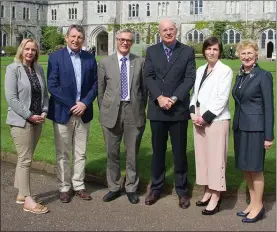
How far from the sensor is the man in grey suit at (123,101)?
15.5ft

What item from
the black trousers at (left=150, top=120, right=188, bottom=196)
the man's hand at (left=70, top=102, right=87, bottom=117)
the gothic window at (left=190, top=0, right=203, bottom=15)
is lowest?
the black trousers at (left=150, top=120, right=188, bottom=196)

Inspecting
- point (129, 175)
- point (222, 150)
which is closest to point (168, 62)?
point (222, 150)

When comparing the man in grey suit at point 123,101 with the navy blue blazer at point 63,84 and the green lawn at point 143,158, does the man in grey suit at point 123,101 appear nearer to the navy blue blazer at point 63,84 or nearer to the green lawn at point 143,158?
the navy blue blazer at point 63,84

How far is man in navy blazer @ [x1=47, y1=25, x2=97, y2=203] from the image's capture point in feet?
15.4

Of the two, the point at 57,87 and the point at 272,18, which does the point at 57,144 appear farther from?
the point at 272,18

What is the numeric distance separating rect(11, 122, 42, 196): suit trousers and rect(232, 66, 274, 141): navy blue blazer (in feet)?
7.31

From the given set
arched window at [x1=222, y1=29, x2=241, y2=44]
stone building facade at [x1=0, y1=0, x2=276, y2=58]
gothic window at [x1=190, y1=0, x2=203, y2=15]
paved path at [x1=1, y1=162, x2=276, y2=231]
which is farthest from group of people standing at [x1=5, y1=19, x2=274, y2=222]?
gothic window at [x1=190, y1=0, x2=203, y2=15]

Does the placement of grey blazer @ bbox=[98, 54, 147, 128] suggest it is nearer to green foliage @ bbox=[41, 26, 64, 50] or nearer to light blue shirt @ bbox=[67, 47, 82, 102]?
light blue shirt @ bbox=[67, 47, 82, 102]

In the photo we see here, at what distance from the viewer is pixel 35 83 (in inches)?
176

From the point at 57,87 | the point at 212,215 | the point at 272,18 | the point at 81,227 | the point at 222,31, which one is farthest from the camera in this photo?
the point at 222,31

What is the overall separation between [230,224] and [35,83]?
2529 millimetres

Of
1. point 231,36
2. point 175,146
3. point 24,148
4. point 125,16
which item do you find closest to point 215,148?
point 175,146

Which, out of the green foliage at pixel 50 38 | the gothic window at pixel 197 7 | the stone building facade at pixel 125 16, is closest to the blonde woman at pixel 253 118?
the stone building facade at pixel 125 16

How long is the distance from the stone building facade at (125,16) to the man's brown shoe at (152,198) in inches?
1576
